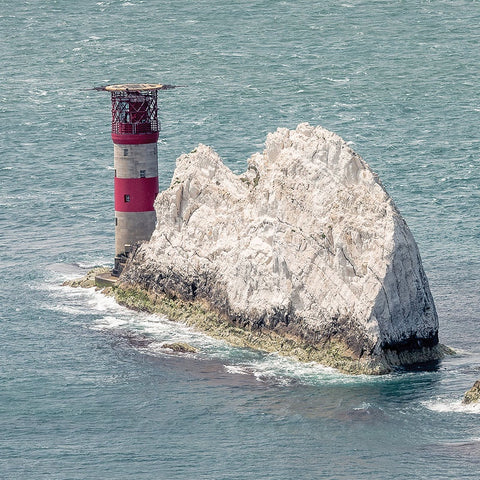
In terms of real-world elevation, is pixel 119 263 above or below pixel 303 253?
below

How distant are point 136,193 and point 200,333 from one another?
14941mm

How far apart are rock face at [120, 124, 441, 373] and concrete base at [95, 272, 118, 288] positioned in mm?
4537

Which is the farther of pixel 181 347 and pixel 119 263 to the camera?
pixel 119 263

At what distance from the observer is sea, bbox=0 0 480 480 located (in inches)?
3676

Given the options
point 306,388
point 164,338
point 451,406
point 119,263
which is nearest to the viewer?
point 451,406

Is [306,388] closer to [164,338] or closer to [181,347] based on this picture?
[181,347]

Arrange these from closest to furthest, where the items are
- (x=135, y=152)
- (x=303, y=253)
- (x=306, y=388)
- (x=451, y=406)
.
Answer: (x=451, y=406), (x=306, y=388), (x=303, y=253), (x=135, y=152)

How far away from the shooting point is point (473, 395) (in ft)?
325

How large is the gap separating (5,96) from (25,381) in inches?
3508

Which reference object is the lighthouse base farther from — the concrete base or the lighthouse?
the lighthouse

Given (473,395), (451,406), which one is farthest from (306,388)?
(473,395)

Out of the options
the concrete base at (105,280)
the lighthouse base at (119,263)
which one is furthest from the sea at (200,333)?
the lighthouse base at (119,263)

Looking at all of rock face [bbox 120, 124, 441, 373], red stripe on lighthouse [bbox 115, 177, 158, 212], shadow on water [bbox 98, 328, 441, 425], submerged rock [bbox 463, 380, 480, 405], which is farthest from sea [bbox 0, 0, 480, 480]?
red stripe on lighthouse [bbox 115, 177, 158, 212]

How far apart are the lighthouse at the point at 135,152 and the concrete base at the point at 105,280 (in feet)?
9.55
